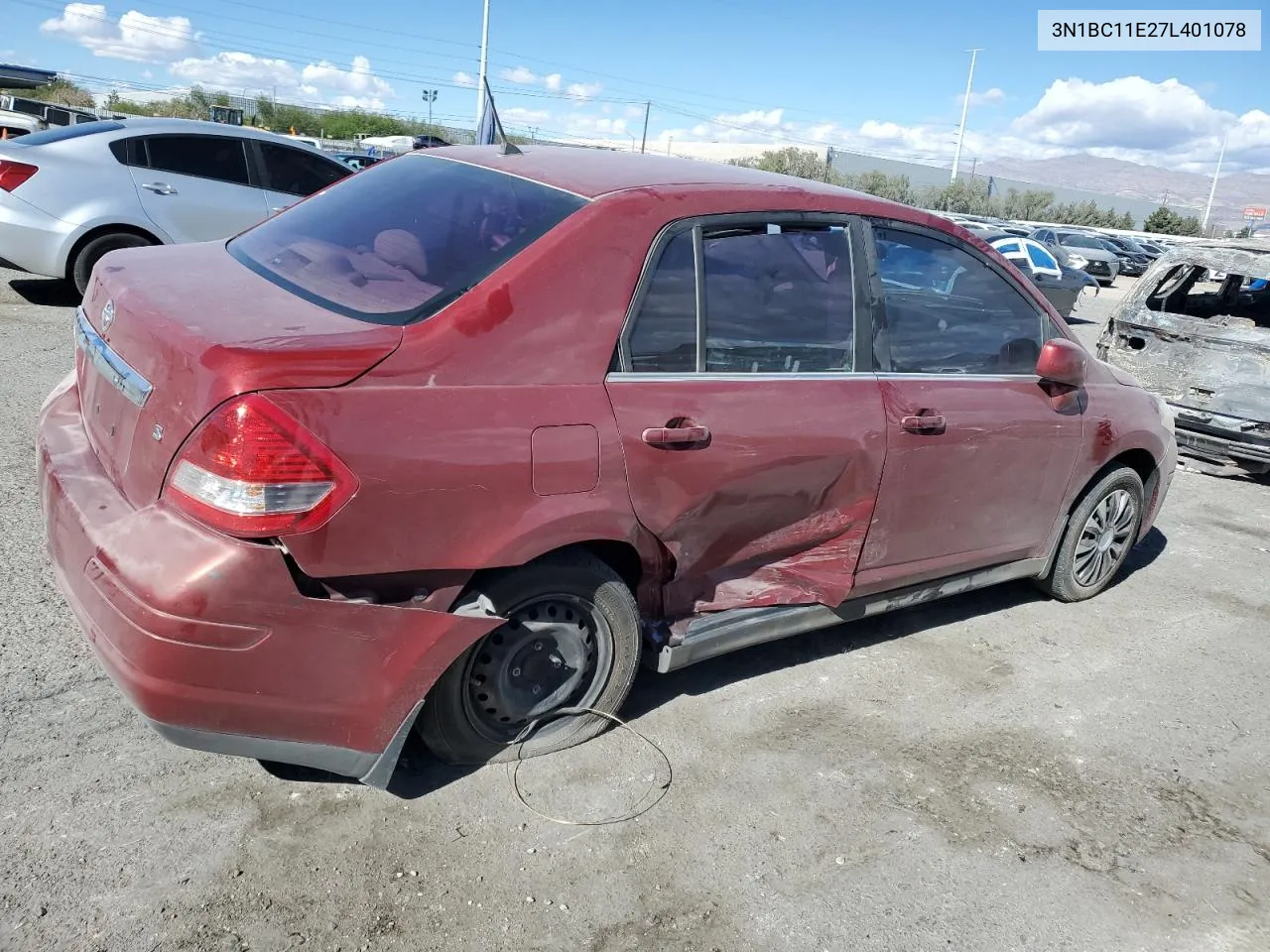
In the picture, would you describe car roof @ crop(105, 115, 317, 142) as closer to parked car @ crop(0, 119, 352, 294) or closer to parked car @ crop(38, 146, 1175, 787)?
parked car @ crop(0, 119, 352, 294)

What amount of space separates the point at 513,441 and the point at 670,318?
719 mm

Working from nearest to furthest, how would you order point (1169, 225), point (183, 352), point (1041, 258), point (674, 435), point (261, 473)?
point (261, 473), point (183, 352), point (674, 435), point (1041, 258), point (1169, 225)

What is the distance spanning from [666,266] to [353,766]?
169cm

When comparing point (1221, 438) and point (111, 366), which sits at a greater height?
point (111, 366)

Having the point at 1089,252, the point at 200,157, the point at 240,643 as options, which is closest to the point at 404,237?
the point at 240,643

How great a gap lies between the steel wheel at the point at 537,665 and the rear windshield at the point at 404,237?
951mm

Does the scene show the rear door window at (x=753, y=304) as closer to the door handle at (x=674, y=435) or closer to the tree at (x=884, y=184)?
the door handle at (x=674, y=435)

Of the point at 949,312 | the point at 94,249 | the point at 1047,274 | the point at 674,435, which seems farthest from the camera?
the point at 1047,274

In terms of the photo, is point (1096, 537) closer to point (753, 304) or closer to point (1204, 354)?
point (753, 304)

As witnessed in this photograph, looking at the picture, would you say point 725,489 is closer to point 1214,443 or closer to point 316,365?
point 316,365

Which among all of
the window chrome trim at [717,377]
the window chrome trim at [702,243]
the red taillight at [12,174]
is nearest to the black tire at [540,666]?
the window chrome trim at [717,377]

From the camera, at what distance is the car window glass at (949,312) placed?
144 inches

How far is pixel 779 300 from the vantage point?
3.33 m

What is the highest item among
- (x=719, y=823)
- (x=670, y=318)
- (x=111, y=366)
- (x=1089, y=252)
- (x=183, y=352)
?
(x=1089, y=252)
